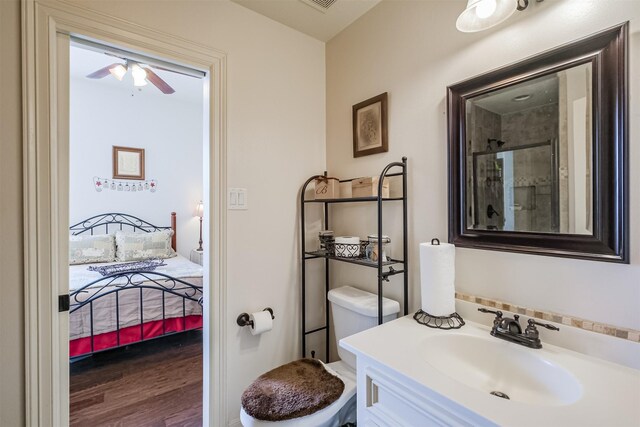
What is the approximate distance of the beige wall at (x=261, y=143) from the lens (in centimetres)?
155

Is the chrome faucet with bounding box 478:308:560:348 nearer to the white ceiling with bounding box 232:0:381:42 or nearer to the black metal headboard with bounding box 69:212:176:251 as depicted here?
the white ceiling with bounding box 232:0:381:42

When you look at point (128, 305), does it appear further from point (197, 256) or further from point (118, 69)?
point (118, 69)

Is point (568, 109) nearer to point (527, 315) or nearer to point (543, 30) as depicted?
point (543, 30)

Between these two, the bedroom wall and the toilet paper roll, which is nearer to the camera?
the toilet paper roll

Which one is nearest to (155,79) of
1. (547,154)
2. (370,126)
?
(370,126)

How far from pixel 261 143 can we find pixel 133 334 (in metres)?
2.00

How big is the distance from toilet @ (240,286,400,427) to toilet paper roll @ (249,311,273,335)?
1.19 ft

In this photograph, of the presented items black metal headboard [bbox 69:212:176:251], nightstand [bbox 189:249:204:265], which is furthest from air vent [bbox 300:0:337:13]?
black metal headboard [bbox 69:212:176:251]

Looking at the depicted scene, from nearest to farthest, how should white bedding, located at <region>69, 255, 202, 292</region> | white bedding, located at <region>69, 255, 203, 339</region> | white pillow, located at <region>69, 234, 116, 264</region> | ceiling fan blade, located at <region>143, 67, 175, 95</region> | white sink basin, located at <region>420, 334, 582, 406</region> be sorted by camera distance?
white sink basin, located at <region>420, 334, 582, 406</region>, white bedding, located at <region>69, 255, 203, 339</region>, white bedding, located at <region>69, 255, 202, 292</region>, ceiling fan blade, located at <region>143, 67, 175, 95</region>, white pillow, located at <region>69, 234, 116, 264</region>

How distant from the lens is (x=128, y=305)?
243 cm

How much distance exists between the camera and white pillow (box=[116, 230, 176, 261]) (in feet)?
11.3

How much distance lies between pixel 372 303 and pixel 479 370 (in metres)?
0.53

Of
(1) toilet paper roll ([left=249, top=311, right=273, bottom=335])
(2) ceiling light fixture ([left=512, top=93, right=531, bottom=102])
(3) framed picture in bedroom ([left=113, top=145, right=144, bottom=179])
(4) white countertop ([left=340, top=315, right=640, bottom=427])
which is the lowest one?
(1) toilet paper roll ([left=249, top=311, right=273, bottom=335])

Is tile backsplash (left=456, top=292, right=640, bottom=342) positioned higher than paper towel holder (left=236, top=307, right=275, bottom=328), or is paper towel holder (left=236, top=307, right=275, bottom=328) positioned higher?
tile backsplash (left=456, top=292, right=640, bottom=342)
